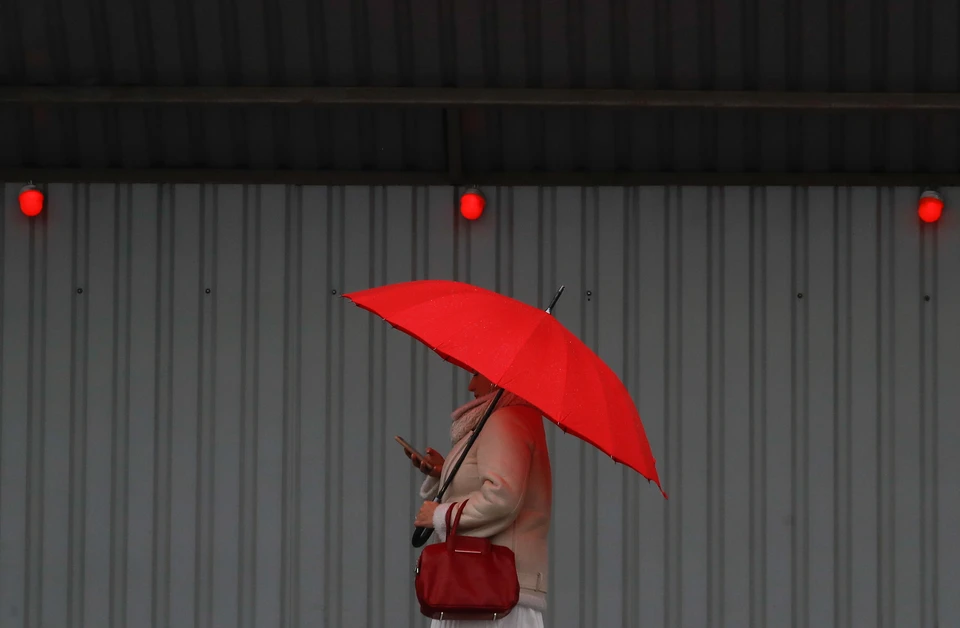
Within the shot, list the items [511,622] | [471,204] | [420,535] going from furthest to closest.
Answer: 1. [471,204]
2. [420,535]
3. [511,622]

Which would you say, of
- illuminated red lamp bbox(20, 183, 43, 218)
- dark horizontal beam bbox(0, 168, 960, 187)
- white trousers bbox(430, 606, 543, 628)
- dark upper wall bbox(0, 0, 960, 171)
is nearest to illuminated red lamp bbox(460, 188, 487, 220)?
dark horizontal beam bbox(0, 168, 960, 187)

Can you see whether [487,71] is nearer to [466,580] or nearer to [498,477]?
[498,477]

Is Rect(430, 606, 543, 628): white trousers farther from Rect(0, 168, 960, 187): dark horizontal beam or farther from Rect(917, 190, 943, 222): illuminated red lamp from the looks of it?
Rect(917, 190, 943, 222): illuminated red lamp

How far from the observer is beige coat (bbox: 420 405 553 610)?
4574 mm

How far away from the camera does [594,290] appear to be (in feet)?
25.3

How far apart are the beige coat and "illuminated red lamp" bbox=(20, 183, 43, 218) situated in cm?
400

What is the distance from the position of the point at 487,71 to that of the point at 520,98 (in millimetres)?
292

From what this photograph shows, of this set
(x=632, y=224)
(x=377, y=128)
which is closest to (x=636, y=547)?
(x=632, y=224)

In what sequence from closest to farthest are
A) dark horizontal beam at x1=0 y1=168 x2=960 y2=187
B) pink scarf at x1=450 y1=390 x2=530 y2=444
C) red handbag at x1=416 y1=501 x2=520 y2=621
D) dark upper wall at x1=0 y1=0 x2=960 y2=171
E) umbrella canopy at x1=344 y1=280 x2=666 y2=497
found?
1. umbrella canopy at x1=344 y1=280 x2=666 y2=497
2. red handbag at x1=416 y1=501 x2=520 y2=621
3. pink scarf at x1=450 y1=390 x2=530 y2=444
4. dark upper wall at x1=0 y1=0 x2=960 y2=171
5. dark horizontal beam at x1=0 y1=168 x2=960 y2=187

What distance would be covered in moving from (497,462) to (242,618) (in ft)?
12.0

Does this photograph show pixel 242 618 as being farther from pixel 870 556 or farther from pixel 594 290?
pixel 870 556

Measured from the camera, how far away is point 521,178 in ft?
25.4

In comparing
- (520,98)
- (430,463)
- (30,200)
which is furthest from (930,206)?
(30,200)

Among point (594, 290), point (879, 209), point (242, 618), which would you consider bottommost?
point (242, 618)
